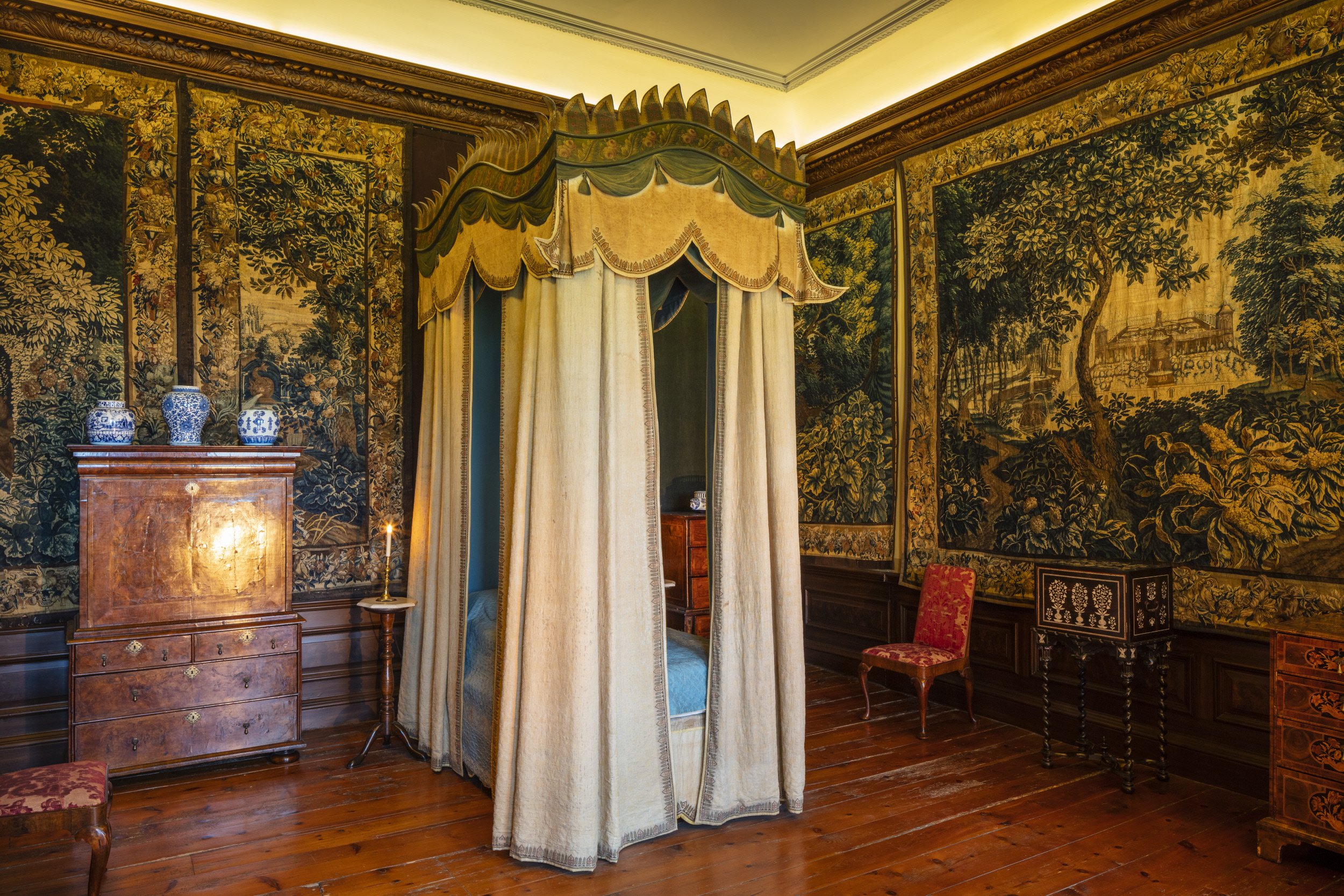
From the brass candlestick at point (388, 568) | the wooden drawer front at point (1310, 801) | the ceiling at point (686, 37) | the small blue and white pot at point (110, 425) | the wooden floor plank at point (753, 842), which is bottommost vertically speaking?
the wooden floor plank at point (753, 842)

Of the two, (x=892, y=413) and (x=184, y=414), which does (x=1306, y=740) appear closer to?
(x=892, y=413)

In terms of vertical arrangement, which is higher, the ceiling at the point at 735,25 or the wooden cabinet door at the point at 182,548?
the ceiling at the point at 735,25

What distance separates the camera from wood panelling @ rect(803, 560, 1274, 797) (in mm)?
4031

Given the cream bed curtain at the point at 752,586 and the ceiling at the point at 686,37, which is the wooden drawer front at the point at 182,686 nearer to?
the cream bed curtain at the point at 752,586

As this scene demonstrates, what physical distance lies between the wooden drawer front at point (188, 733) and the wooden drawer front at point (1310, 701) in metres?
Answer: 4.54

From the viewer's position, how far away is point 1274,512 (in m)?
3.96

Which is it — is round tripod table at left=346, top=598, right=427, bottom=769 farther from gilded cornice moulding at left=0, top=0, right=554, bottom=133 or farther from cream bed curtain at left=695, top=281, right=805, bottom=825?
gilded cornice moulding at left=0, top=0, right=554, bottom=133

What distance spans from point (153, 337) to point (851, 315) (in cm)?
457

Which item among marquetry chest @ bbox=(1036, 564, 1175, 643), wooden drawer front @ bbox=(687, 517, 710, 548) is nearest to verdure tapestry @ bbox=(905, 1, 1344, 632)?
marquetry chest @ bbox=(1036, 564, 1175, 643)

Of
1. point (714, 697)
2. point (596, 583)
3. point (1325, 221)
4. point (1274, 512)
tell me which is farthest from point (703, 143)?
point (1274, 512)

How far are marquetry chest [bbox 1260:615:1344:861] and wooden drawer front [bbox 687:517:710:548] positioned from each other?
3.80m

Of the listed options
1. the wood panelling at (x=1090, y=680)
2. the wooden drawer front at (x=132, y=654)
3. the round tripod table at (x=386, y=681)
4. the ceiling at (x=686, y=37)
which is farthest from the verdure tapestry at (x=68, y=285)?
the wood panelling at (x=1090, y=680)

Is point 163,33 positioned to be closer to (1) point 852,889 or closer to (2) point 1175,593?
(1) point 852,889

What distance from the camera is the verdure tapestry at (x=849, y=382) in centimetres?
610
